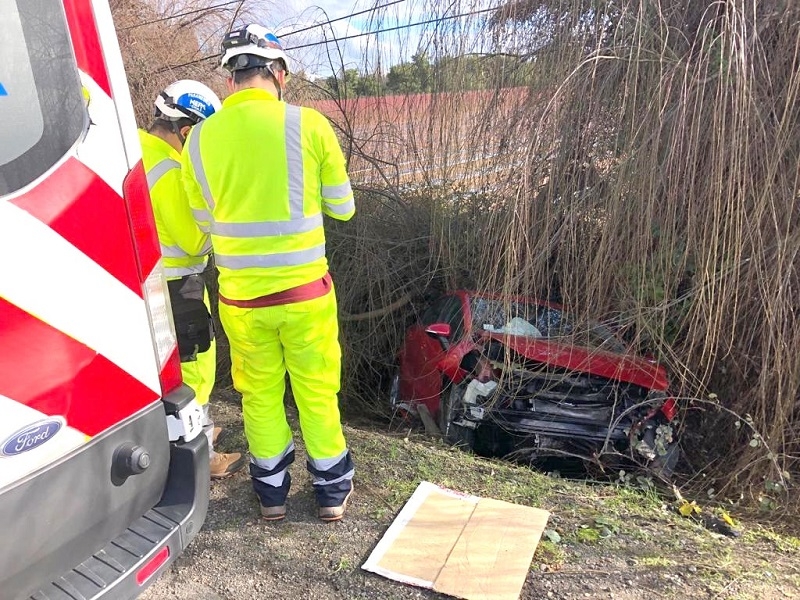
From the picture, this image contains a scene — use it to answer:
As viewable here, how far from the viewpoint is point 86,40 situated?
1.62 m

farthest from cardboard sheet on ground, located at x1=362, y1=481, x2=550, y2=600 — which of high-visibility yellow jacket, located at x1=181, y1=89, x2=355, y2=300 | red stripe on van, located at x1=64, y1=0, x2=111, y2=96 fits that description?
red stripe on van, located at x1=64, y1=0, x2=111, y2=96

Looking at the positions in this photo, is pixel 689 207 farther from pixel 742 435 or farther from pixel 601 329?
pixel 742 435

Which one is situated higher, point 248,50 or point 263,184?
point 248,50

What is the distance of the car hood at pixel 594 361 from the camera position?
3850 millimetres

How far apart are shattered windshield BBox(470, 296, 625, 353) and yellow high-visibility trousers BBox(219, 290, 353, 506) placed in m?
1.37

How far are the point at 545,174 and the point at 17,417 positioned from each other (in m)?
3.02

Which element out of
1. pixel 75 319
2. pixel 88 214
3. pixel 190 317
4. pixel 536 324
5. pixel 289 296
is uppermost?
pixel 88 214

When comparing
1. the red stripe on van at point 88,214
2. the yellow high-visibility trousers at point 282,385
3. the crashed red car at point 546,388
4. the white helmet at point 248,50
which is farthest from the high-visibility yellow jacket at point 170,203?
the crashed red car at point 546,388

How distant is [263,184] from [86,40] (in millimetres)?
982

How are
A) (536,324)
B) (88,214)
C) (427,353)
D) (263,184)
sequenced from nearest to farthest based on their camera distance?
(88,214)
(263,184)
(536,324)
(427,353)

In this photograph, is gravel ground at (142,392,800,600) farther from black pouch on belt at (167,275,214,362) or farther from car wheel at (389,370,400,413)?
car wheel at (389,370,400,413)

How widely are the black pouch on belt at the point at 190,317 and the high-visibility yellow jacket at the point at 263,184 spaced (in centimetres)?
36

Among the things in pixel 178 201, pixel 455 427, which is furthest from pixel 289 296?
pixel 455 427

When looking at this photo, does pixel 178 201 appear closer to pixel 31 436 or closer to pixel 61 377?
pixel 61 377
